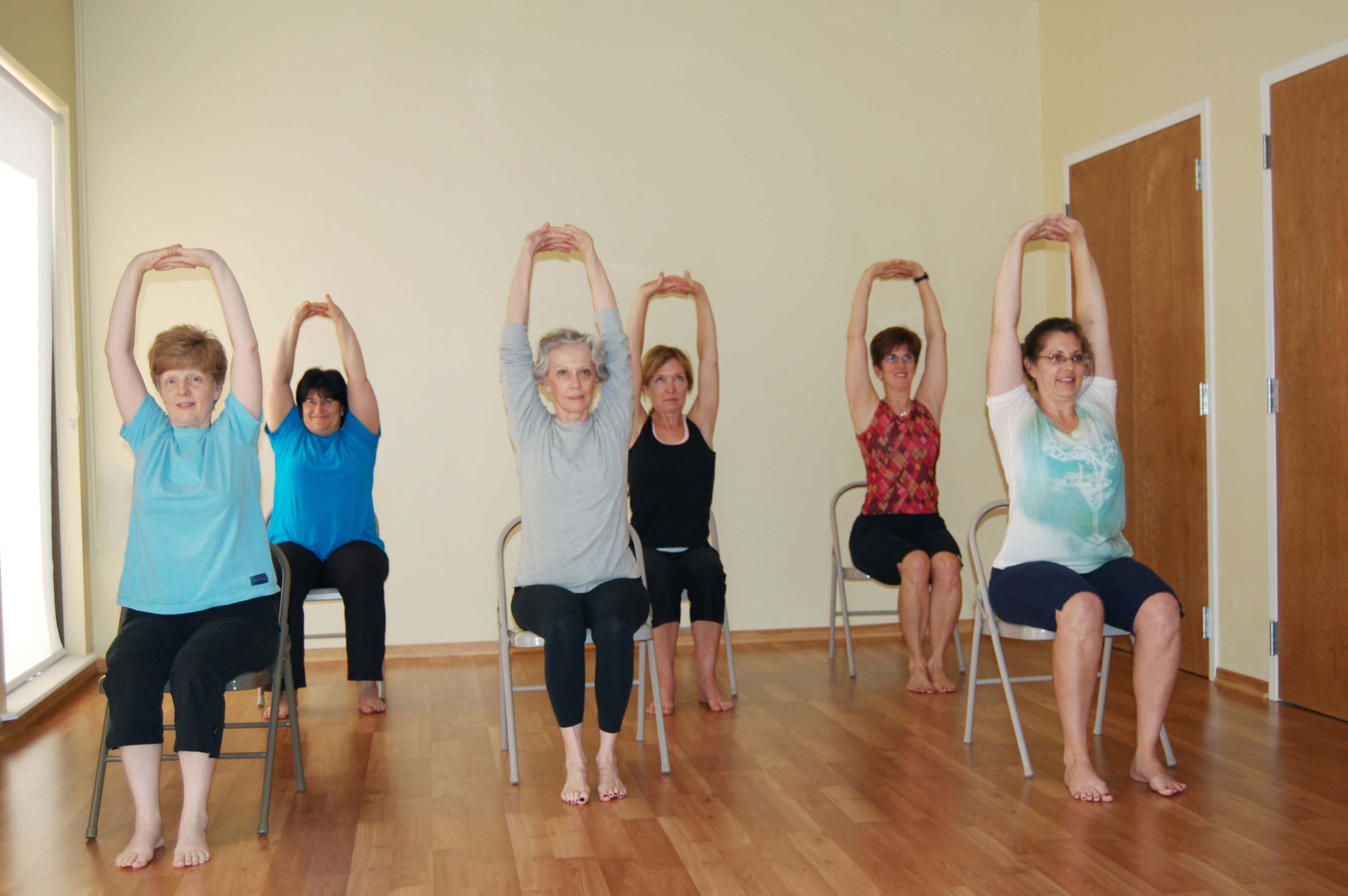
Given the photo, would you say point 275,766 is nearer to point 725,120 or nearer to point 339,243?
point 339,243

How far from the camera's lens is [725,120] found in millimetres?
5184

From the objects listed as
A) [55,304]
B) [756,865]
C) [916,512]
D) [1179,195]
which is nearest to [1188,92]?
[1179,195]

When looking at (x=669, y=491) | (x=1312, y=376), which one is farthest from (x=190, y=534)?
(x=1312, y=376)

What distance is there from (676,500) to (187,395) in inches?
68.8

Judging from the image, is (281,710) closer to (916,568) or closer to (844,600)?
(844,600)

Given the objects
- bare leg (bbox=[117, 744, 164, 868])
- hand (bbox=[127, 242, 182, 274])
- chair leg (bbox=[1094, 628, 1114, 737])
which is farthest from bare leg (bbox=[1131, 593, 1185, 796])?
hand (bbox=[127, 242, 182, 274])

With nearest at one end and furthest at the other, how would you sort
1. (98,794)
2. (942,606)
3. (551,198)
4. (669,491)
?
(98,794) → (669,491) → (942,606) → (551,198)

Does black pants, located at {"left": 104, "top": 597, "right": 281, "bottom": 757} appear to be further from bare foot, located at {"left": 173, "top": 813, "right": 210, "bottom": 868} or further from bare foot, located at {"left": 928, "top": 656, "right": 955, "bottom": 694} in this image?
bare foot, located at {"left": 928, "top": 656, "right": 955, "bottom": 694}

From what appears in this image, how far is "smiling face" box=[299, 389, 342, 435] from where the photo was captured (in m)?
4.06

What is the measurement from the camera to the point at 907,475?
173 inches

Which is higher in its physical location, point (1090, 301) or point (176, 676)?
point (1090, 301)

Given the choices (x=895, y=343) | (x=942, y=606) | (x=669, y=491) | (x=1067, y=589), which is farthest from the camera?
(x=895, y=343)

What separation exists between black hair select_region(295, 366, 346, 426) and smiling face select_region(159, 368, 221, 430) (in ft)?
3.92

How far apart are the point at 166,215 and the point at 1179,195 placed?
4.22m
